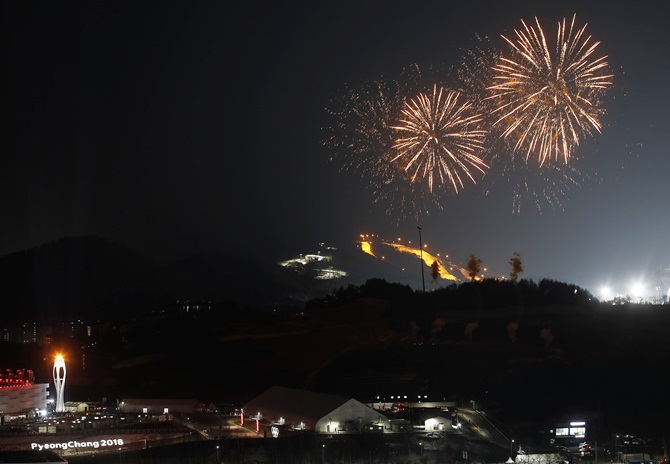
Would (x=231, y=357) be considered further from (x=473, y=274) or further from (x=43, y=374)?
(x=473, y=274)

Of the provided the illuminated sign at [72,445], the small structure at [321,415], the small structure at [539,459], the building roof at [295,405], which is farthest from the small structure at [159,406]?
the small structure at [539,459]

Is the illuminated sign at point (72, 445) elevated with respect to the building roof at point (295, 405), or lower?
lower

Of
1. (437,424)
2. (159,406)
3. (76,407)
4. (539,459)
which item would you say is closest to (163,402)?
(159,406)

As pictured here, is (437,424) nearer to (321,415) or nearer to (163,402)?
(321,415)

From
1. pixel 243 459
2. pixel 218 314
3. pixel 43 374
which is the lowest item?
pixel 243 459

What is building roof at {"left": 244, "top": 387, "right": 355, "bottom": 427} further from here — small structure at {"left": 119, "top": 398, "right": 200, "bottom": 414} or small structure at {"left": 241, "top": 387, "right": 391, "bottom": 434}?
small structure at {"left": 119, "top": 398, "right": 200, "bottom": 414}

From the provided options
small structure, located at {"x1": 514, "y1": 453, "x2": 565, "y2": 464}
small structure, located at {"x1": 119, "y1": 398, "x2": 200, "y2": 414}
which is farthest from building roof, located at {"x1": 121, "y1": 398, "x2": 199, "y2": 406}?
small structure, located at {"x1": 514, "y1": 453, "x2": 565, "y2": 464}

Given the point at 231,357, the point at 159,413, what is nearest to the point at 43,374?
the point at 231,357

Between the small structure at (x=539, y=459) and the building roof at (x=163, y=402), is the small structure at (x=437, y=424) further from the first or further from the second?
A: the building roof at (x=163, y=402)
